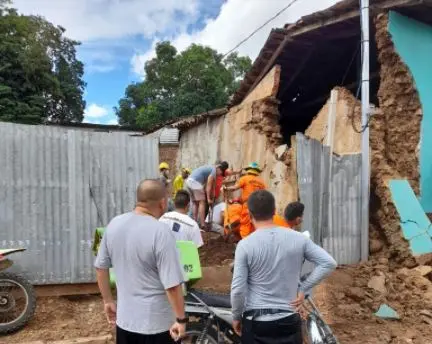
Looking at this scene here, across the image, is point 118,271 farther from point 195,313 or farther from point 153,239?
point 195,313

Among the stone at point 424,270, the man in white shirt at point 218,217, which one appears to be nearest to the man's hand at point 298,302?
the stone at point 424,270

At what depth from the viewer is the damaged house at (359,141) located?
24.8ft

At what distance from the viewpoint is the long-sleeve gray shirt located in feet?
9.98

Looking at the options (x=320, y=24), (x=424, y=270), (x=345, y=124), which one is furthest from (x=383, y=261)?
(x=320, y=24)

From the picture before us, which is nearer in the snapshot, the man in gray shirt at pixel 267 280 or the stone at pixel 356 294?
the man in gray shirt at pixel 267 280

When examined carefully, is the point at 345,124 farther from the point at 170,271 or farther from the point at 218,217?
the point at 170,271

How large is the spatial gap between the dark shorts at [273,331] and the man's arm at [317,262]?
299 millimetres

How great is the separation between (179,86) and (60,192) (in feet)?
93.5

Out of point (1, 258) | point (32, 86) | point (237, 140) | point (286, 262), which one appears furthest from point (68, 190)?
point (32, 86)

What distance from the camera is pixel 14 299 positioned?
525cm

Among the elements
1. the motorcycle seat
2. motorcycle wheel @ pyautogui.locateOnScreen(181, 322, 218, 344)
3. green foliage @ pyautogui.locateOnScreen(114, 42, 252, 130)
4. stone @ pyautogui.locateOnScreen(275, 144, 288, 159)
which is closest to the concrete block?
motorcycle wheel @ pyautogui.locateOnScreen(181, 322, 218, 344)

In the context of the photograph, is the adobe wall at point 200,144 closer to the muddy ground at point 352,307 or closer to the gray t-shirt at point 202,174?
the gray t-shirt at point 202,174

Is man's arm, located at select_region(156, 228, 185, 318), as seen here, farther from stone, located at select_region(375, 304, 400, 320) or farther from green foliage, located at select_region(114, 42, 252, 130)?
green foliage, located at select_region(114, 42, 252, 130)

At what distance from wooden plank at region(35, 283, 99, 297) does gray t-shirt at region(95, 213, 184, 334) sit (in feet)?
11.0
